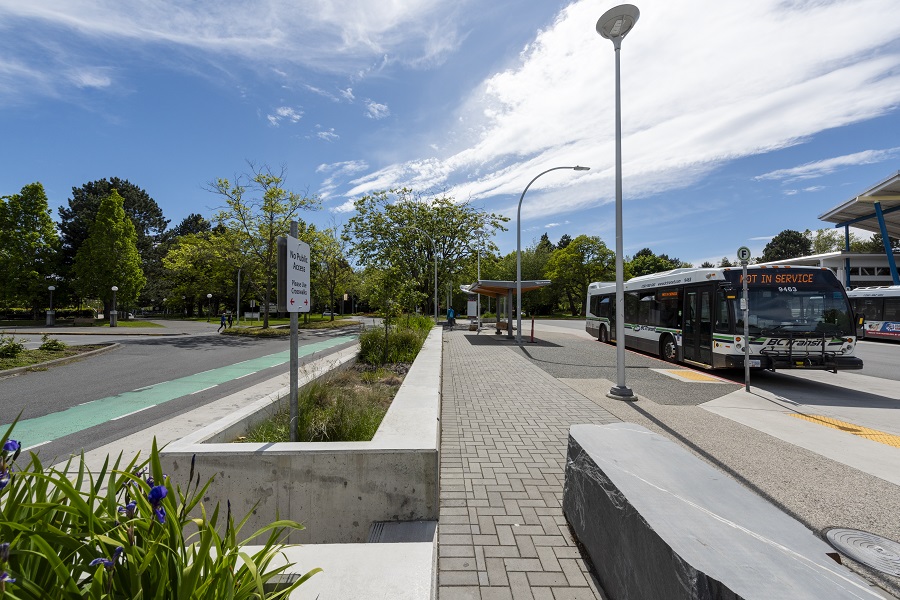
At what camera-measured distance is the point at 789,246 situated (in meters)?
84.1

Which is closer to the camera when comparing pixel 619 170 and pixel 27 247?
pixel 619 170

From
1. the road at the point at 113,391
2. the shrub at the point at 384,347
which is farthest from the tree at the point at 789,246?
the road at the point at 113,391

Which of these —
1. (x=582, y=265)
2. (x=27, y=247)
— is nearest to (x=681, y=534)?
(x=27, y=247)

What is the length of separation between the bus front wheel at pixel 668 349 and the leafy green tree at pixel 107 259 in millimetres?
43351

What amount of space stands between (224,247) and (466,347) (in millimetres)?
17772

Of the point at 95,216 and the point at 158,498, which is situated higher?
the point at 95,216

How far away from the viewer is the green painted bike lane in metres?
6.30

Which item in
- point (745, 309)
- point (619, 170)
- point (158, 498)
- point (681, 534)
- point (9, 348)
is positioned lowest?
point (9, 348)

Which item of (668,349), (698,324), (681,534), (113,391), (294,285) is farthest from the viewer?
(668,349)

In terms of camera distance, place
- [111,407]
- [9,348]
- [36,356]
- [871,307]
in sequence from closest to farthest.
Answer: [111,407], [9,348], [36,356], [871,307]

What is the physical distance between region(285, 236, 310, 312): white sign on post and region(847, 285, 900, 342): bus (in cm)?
2899

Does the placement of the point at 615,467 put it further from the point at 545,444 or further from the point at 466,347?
the point at 466,347

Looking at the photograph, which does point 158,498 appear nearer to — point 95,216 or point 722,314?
point 722,314

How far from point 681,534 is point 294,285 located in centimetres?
331
